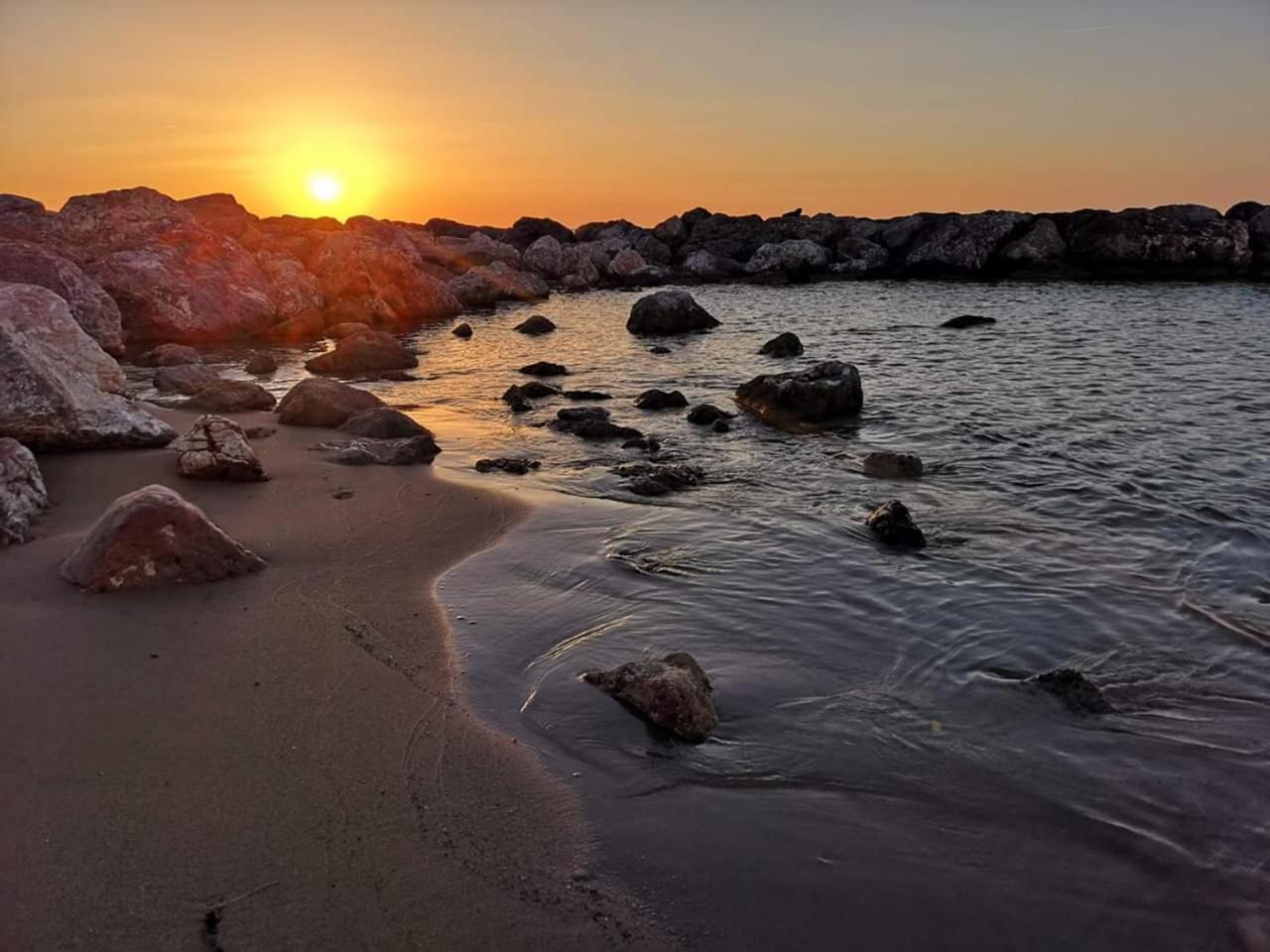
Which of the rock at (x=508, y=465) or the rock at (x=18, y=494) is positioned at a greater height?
the rock at (x=18, y=494)

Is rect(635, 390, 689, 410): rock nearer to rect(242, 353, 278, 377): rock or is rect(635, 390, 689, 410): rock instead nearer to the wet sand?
the wet sand

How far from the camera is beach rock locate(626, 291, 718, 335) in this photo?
29.2 meters

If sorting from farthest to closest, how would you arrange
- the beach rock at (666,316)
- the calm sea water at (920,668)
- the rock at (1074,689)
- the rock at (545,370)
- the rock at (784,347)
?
the beach rock at (666,316) < the rock at (784,347) < the rock at (545,370) < the rock at (1074,689) < the calm sea water at (920,668)

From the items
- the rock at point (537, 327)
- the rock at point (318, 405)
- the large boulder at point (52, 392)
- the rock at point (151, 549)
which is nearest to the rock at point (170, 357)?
the rock at point (318, 405)

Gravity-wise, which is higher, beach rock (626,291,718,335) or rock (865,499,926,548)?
beach rock (626,291,718,335)

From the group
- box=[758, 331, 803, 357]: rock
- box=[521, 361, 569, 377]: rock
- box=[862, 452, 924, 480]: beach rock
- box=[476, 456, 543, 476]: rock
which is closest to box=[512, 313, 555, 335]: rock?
box=[758, 331, 803, 357]: rock

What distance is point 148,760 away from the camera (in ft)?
14.0

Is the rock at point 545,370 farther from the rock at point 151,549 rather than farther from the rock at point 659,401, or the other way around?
the rock at point 151,549

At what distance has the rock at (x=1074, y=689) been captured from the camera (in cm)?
523

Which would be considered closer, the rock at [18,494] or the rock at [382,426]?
the rock at [18,494]

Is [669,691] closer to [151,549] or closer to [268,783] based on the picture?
[268,783]

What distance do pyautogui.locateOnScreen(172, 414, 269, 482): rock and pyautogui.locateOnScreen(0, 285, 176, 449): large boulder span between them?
1.37 m

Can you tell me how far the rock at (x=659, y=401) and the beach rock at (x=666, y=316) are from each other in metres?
13.5

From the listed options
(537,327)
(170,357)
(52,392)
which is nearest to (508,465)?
(52,392)
